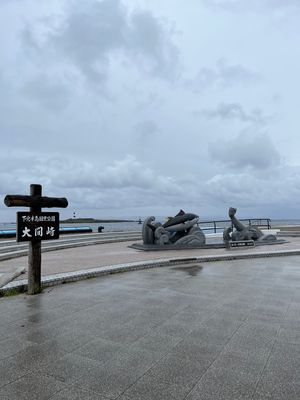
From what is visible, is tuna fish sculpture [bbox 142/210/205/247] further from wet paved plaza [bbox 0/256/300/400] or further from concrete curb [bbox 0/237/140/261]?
wet paved plaza [bbox 0/256/300/400]

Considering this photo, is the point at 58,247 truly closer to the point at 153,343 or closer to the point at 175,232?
the point at 175,232

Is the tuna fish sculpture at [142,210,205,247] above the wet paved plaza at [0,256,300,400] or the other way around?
above

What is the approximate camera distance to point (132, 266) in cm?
1044

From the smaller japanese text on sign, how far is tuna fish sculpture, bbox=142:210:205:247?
34.1 feet

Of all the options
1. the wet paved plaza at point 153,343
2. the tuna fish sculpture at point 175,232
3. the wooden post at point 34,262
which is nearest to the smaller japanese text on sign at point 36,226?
the wooden post at point 34,262

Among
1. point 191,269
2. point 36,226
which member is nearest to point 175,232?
point 191,269

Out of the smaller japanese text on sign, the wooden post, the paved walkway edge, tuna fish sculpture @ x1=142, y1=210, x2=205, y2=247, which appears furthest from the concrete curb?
the smaller japanese text on sign

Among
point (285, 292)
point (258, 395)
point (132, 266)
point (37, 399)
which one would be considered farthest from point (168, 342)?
point (132, 266)

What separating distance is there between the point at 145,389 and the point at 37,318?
284 centimetres

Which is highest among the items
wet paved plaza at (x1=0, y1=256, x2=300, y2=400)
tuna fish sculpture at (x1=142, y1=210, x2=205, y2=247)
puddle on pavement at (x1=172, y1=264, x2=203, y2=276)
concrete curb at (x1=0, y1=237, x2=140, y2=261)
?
tuna fish sculpture at (x1=142, y1=210, x2=205, y2=247)

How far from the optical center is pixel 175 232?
59.8 feet

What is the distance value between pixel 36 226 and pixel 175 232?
1179 centimetres

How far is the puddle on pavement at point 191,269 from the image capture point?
9672 mm

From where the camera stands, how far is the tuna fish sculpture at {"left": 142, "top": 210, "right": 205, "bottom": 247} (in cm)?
1747
